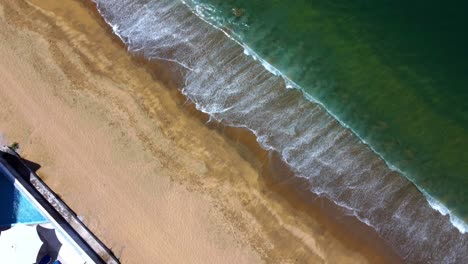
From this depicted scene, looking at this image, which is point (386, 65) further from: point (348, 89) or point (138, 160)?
point (138, 160)

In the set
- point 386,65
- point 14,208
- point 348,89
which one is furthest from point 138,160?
point 386,65

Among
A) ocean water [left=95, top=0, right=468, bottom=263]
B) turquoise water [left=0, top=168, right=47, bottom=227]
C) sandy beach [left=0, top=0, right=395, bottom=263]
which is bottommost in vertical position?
turquoise water [left=0, top=168, right=47, bottom=227]

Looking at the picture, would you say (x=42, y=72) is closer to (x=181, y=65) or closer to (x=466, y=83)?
(x=181, y=65)

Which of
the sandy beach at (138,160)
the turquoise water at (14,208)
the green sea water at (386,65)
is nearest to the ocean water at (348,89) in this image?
the green sea water at (386,65)

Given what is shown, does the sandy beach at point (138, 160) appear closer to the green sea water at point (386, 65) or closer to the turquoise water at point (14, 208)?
the turquoise water at point (14, 208)

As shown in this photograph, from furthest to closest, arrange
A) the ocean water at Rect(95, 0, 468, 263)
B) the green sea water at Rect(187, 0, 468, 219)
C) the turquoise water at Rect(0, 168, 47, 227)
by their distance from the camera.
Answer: the green sea water at Rect(187, 0, 468, 219), the ocean water at Rect(95, 0, 468, 263), the turquoise water at Rect(0, 168, 47, 227)

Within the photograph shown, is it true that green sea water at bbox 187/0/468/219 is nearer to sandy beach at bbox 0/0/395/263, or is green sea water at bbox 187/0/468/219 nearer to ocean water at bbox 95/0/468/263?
ocean water at bbox 95/0/468/263

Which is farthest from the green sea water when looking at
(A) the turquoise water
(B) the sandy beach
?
(A) the turquoise water

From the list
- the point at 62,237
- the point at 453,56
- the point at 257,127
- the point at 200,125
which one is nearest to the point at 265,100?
the point at 257,127
